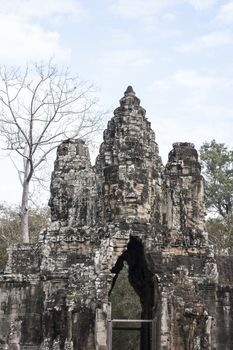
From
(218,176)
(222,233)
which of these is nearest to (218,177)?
(218,176)

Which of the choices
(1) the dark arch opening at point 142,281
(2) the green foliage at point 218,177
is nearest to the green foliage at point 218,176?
(2) the green foliage at point 218,177

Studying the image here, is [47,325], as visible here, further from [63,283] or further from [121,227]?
[121,227]

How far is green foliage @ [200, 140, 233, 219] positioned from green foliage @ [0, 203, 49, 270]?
23.9 feet

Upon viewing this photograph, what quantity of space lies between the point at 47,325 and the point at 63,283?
3.27 feet

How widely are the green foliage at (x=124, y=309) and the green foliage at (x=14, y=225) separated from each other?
3.74m

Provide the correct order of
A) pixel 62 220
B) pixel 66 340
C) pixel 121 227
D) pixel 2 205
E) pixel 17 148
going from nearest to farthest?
pixel 66 340 < pixel 121 227 < pixel 62 220 < pixel 17 148 < pixel 2 205

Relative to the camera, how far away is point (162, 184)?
1207cm

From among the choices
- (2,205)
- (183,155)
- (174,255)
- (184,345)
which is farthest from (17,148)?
(184,345)

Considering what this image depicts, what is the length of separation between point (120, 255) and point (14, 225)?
533 inches

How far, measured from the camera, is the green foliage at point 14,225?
22.6 meters

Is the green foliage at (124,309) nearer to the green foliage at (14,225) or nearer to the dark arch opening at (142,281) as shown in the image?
the green foliage at (14,225)

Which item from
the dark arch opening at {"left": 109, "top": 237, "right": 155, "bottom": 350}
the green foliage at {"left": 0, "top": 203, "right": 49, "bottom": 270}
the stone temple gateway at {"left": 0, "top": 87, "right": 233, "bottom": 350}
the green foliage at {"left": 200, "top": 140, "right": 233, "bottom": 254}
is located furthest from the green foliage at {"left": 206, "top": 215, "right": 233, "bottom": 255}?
the stone temple gateway at {"left": 0, "top": 87, "right": 233, "bottom": 350}

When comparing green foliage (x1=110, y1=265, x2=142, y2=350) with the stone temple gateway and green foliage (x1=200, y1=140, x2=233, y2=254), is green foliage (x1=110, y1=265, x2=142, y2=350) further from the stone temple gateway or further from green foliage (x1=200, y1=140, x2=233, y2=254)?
the stone temple gateway

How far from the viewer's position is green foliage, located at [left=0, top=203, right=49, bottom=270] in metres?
22.6
